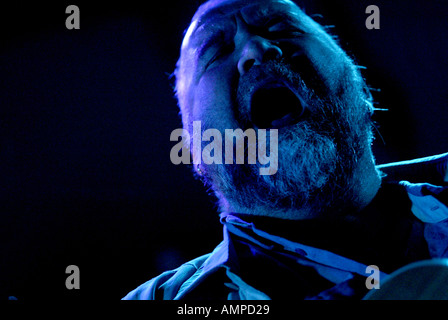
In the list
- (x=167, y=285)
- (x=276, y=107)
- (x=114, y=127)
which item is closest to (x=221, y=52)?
(x=276, y=107)

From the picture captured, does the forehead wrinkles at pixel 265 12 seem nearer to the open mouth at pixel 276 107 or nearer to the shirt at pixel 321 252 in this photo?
the open mouth at pixel 276 107

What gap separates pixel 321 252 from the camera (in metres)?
1.04

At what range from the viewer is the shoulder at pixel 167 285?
1.25 metres

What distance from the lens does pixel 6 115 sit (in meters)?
1.68

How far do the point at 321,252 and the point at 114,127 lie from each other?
4.18ft

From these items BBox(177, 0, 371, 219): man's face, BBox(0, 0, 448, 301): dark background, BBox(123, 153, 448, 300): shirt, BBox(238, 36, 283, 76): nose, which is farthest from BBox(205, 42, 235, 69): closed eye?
BBox(123, 153, 448, 300): shirt

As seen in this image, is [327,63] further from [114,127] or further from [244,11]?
[114,127]

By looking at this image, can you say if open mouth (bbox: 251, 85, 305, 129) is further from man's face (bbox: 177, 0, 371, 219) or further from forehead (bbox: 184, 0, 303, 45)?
forehead (bbox: 184, 0, 303, 45)

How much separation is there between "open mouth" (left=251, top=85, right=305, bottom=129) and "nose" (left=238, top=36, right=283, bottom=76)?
0.10m

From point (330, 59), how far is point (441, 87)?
3.18 feet

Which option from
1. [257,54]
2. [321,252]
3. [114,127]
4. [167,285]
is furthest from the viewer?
[114,127]

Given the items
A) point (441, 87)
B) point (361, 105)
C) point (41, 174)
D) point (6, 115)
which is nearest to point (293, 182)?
point (361, 105)

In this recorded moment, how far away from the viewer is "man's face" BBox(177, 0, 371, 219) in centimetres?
114

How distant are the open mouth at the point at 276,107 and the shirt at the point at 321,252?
38 cm
